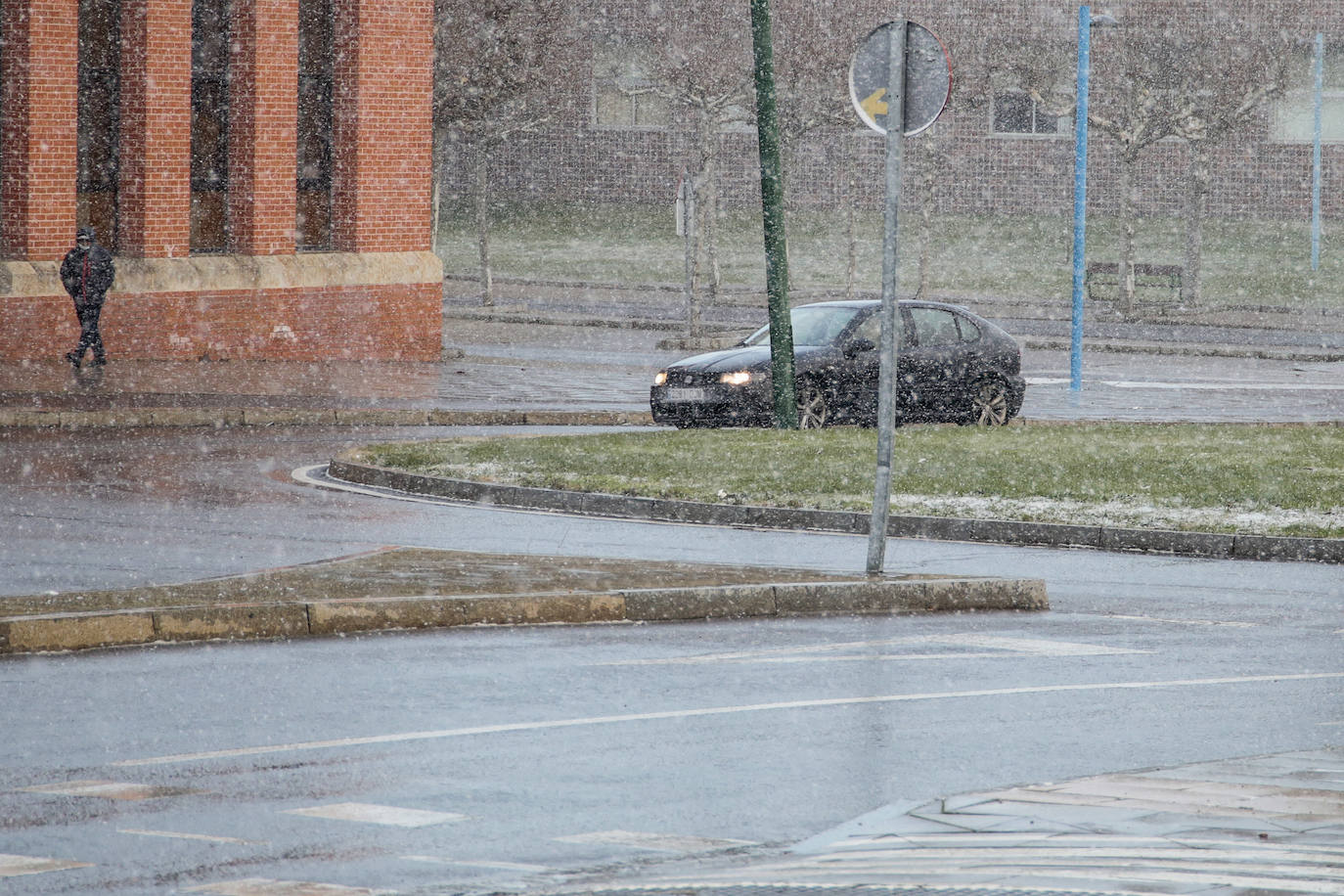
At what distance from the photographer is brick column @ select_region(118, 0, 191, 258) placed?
96.6ft

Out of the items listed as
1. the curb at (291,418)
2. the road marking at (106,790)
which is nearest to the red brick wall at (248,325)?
the curb at (291,418)

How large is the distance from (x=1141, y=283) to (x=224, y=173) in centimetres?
2769

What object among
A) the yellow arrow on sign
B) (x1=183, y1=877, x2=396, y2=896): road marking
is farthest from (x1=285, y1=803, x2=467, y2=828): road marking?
the yellow arrow on sign

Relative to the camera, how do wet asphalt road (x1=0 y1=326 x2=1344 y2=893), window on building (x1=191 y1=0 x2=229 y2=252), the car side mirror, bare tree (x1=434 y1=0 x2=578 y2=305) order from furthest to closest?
1. bare tree (x1=434 y1=0 x2=578 y2=305)
2. window on building (x1=191 y1=0 x2=229 y2=252)
3. the car side mirror
4. wet asphalt road (x1=0 y1=326 x2=1344 y2=893)

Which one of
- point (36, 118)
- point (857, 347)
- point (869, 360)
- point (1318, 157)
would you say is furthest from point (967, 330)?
point (1318, 157)

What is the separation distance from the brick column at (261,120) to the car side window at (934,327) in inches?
395

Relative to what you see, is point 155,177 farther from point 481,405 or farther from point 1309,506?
point 1309,506

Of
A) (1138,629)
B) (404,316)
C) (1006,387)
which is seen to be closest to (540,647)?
(1138,629)

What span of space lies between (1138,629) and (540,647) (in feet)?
10.3

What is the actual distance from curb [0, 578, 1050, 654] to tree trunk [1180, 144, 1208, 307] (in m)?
36.4

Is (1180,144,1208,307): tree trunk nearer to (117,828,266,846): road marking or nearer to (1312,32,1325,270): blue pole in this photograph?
(1312,32,1325,270): blue pole

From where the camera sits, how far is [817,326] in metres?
24.1

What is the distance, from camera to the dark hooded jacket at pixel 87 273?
2712 cm

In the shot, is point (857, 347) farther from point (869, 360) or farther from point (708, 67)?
point (708, 67)
